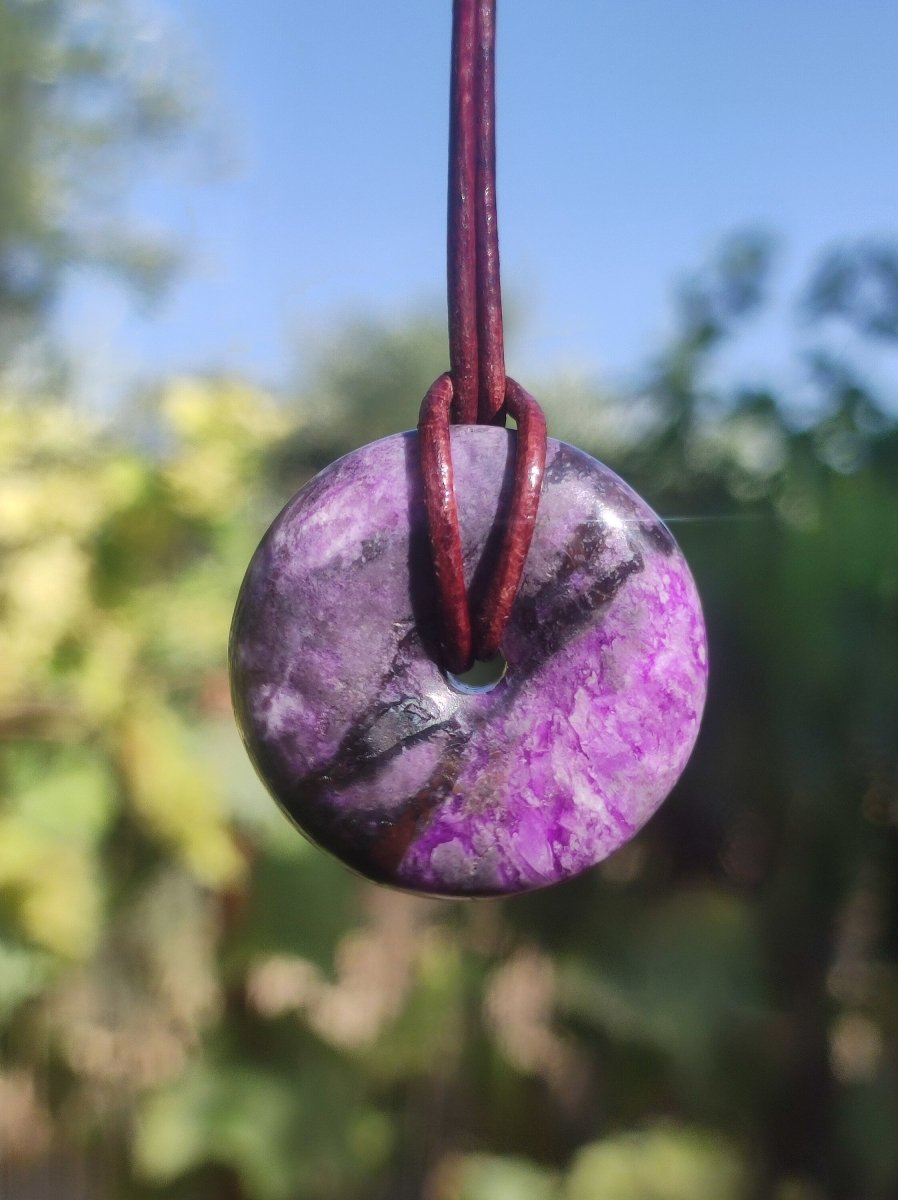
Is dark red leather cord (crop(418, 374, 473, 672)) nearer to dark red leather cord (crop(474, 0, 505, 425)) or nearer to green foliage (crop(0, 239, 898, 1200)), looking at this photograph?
dark red leather cord (crop(474, 0, 505, 425))

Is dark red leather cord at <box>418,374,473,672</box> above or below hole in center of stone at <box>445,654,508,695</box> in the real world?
above

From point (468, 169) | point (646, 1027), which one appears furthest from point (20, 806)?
point (468, 169)

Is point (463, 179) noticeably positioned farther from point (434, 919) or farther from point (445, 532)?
point (434, 919)

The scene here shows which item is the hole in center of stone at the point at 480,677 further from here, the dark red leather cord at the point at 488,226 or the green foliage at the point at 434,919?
the green foliage at the point at 434,919

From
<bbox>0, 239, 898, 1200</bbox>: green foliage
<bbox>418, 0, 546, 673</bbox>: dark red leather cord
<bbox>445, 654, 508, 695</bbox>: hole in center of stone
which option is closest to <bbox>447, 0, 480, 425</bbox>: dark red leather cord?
<bbox>418, 0, 546, 673</bbox>: dark red leather cord

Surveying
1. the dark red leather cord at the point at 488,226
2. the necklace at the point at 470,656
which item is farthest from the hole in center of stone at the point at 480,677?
the dark red leather cord at the point at 488,226

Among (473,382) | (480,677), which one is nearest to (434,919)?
(480,677)

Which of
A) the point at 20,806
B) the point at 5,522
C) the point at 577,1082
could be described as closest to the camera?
the point at 20,806

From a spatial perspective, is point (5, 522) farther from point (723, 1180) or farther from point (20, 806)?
point (723, 1180)
